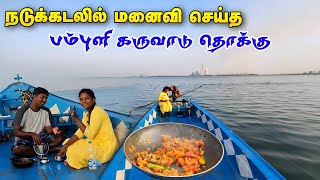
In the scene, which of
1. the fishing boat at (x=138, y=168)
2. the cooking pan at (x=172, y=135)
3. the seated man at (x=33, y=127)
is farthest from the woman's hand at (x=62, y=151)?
the cooking pan at (x=172, y=135)

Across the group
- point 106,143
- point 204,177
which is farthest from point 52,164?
point 204,177

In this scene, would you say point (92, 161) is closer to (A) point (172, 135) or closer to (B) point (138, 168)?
(A) point (172, 135)

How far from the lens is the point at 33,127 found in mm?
4332

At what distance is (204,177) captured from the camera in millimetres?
3201

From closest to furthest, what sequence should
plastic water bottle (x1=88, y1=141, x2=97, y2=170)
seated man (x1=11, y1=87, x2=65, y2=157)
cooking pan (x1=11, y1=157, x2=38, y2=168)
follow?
plastic water bottle (x1=88, y1=141, x2=97, y2=170), cooking pan (x1=11, y1=157, x2=38, y2=168), seated man (x1=11, y1=87, x2=65, y2=157)

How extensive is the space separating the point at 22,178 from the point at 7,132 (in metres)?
2.87

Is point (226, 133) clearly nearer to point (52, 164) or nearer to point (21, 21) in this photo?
point (52, 164)

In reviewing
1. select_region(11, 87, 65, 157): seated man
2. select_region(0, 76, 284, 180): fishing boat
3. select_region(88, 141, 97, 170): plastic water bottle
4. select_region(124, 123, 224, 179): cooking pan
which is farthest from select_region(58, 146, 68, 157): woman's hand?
select_region(124, 123, 224, 179): cooking pan

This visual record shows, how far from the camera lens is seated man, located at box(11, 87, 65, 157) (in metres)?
4.08

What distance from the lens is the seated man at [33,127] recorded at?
4.08m

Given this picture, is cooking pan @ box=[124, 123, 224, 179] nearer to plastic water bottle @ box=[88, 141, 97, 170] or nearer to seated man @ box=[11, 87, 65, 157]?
plastic water bottle @ box=[88, 141, 97, 170]

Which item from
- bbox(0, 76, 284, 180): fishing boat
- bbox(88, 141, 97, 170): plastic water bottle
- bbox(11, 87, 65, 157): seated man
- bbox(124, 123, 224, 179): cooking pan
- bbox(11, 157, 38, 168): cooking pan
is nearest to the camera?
bbox(124, 123, 224, 179): cooking pan

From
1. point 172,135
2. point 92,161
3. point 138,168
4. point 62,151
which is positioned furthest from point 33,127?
point 138,168

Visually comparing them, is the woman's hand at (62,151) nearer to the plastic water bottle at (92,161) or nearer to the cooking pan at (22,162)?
the cooking pan at (22,162)
